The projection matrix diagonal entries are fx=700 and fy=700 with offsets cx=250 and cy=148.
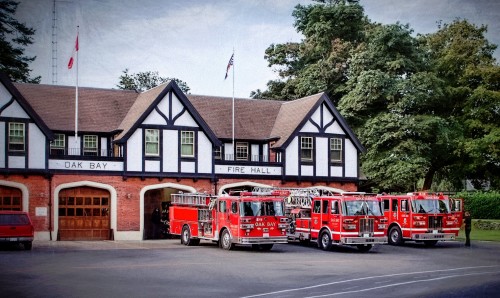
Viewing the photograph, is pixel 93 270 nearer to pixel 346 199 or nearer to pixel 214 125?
pixel 346 199

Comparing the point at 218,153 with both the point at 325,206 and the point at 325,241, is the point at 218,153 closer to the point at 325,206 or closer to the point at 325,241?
the point at 325,206

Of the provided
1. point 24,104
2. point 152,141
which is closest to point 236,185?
point 152,141

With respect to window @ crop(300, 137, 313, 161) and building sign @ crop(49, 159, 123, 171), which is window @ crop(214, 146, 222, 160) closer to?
window @ crop(300, 137, 313, 161)

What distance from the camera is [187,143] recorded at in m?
43.5

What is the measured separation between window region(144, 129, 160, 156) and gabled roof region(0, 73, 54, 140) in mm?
5621

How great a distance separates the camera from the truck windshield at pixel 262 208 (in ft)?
107

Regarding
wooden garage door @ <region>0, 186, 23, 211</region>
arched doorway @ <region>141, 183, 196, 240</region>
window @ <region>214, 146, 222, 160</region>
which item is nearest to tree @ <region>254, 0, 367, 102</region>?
window @ <region>214, 146, 222, 160</region>

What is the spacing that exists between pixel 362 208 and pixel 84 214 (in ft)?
55.2

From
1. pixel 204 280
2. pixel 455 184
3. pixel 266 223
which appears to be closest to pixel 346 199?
pixel 266 223

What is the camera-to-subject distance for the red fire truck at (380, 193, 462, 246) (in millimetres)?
36844

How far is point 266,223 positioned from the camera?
108 ft

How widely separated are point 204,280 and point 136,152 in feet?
71.2

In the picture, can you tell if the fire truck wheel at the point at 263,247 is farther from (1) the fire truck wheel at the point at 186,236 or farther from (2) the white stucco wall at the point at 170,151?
(2) the white stucco wall at the point at 170,151

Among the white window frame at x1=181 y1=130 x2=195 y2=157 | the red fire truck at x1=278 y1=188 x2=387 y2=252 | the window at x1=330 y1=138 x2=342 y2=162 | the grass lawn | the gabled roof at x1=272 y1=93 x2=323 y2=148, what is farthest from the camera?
the window at x1=330 y1=138 x2=342 y2=162
